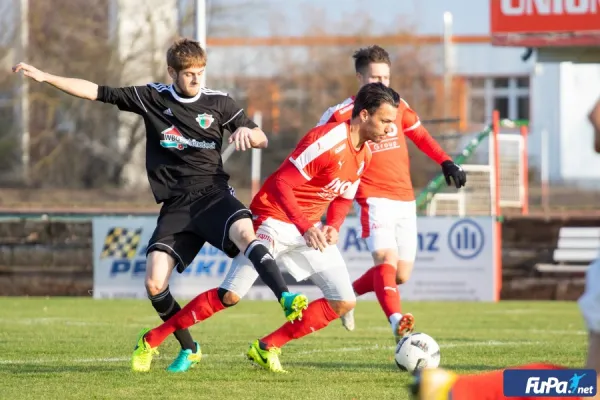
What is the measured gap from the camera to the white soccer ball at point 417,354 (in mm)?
6977

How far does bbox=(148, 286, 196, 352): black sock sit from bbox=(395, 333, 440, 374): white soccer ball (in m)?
1.31

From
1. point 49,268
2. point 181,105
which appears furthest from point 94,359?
point 49,268

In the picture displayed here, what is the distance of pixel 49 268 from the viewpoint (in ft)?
53.5

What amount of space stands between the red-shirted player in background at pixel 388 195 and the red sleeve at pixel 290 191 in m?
1.41

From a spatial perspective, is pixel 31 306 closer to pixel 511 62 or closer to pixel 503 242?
pixel 503 242

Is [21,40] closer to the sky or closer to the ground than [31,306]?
closer to the sky

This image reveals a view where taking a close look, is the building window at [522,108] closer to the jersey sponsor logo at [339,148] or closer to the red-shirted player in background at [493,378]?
the jersey sponsor logo at [339,148]

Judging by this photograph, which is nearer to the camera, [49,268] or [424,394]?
[424,394]

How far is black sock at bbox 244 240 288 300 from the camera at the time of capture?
6.68m

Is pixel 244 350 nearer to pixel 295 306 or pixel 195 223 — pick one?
pixel 195 223

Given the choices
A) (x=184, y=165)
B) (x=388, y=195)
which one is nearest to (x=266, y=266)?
(x=184, y=165)

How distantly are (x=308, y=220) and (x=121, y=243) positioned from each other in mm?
9243

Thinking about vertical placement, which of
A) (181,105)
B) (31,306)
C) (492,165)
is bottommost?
(31,306)

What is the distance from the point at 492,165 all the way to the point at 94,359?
9.90 meters
